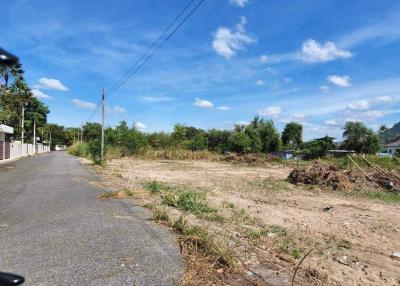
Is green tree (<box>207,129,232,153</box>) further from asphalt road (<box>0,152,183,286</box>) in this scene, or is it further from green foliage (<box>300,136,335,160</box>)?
asphalt road (<box>0,152,183,286</box>)

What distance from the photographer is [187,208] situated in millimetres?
9133

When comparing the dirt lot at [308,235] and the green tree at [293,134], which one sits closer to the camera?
the dirt lot at [308,235]

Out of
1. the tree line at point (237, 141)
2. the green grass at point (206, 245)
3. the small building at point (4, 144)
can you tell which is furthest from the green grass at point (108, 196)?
the small building at point (4, 144)

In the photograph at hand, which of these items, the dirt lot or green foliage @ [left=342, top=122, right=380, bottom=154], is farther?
green foliage @ [left=342, top=122, right=380, bottom=154]

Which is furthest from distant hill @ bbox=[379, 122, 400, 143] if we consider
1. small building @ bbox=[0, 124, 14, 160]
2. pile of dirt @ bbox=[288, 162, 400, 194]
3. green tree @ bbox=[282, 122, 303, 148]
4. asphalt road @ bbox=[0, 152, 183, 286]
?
asphalt road @ bbox=[0, 152, 183, 286]

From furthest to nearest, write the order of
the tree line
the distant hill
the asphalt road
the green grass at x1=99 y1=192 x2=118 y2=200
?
the distant hill < the tree line < the green grass at x1=99 y1=192 x2=118 y2=200 < the asphalt road

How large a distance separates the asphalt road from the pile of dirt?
11.5 metres

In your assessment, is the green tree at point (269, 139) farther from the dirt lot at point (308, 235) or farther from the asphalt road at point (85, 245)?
the asphalt road at point (85, 245)

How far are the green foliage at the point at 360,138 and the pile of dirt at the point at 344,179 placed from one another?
5921 centimetres

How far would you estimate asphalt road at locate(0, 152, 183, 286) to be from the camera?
4340mm

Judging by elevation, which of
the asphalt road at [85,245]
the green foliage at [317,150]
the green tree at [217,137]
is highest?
the green tree at [217,137]

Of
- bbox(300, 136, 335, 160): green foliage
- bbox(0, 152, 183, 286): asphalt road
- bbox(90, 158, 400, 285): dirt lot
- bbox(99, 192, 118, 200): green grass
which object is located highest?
bbox(300, 136, 335, 160): green foliage

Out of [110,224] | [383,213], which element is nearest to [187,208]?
[110,224]

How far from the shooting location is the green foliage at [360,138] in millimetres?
72363
